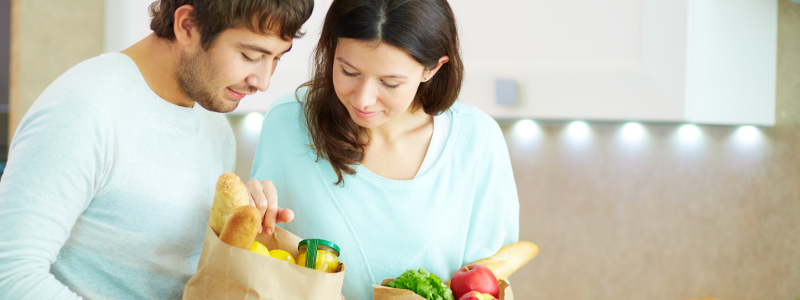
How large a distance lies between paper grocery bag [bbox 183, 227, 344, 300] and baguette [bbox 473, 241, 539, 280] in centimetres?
49

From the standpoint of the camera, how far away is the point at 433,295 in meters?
0.97

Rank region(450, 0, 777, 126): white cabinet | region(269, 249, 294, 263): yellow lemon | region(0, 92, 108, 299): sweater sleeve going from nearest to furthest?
region(0, 92, 108, 299): sweater sleeve < region(269, 249, 294, 263): yellow lemon < region(450, 0, 777, 126): white cabinet

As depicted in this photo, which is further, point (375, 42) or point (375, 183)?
point (375, 183)

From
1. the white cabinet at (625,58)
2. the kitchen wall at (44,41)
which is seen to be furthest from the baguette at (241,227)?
the kitchen wall at (44,41)

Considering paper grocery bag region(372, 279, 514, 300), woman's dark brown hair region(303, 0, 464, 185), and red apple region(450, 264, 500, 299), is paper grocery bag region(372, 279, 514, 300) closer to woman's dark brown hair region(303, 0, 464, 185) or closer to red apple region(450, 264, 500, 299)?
red apple region(450, 264, 500, 299)

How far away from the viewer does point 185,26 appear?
2.91ft

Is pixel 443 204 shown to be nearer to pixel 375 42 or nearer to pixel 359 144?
pixel 359 144

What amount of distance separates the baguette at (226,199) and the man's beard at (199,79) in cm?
21

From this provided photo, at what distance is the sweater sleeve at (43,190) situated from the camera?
2.16 ft

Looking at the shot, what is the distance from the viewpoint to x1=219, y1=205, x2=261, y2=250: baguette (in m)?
0.68

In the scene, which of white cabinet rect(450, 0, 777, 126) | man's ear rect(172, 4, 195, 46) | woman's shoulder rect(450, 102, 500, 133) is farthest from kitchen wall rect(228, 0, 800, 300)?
man's ear rect(172, 4, 195, 46)

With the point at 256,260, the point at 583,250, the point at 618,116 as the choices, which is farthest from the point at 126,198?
the point at 583,250

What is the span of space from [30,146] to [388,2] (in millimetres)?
609

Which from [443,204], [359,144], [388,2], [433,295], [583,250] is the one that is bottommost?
[583,250]
